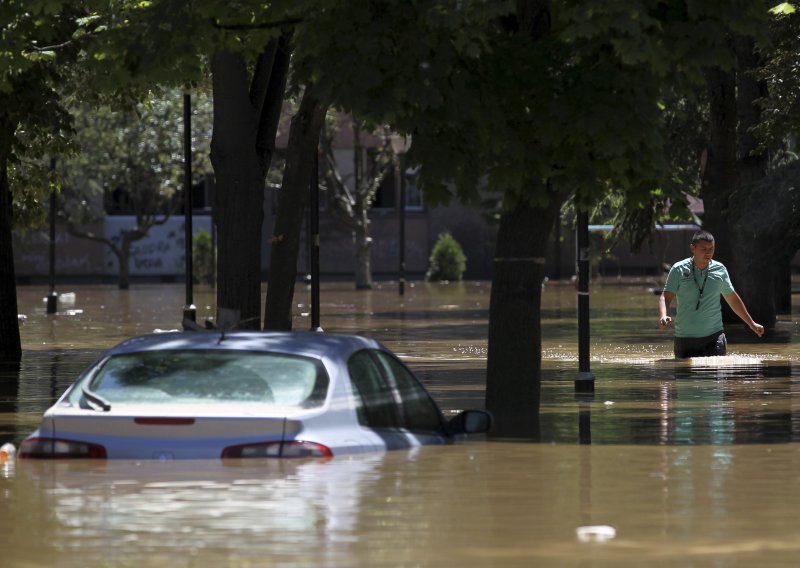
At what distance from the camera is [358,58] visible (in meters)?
13.2

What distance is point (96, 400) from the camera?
31.0ft

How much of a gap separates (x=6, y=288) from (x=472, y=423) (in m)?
17.3

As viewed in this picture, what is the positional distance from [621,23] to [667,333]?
19710 millimetres

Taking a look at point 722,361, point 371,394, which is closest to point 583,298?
point 722,361

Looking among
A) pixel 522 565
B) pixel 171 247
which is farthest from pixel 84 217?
pixel 522 565

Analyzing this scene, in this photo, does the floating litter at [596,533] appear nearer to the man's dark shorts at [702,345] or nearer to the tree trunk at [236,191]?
Result: the tree trunk at [236,191]

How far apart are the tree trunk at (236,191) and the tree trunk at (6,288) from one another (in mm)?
7597

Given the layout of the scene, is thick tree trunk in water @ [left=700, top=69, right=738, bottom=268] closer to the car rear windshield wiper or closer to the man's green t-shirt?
the man's green t-shirt

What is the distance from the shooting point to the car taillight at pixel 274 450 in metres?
9.08

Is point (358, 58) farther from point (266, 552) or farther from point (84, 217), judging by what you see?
point (84, 217)

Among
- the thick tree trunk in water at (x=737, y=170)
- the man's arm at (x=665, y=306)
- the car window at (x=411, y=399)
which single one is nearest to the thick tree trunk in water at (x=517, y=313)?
the man's arm at (x=665, y=306)

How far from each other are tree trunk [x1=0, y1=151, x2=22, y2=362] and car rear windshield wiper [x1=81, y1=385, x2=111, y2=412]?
56.8 ft

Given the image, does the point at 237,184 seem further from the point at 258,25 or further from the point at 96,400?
the point at 96,400

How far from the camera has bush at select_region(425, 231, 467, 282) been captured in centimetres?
6919
